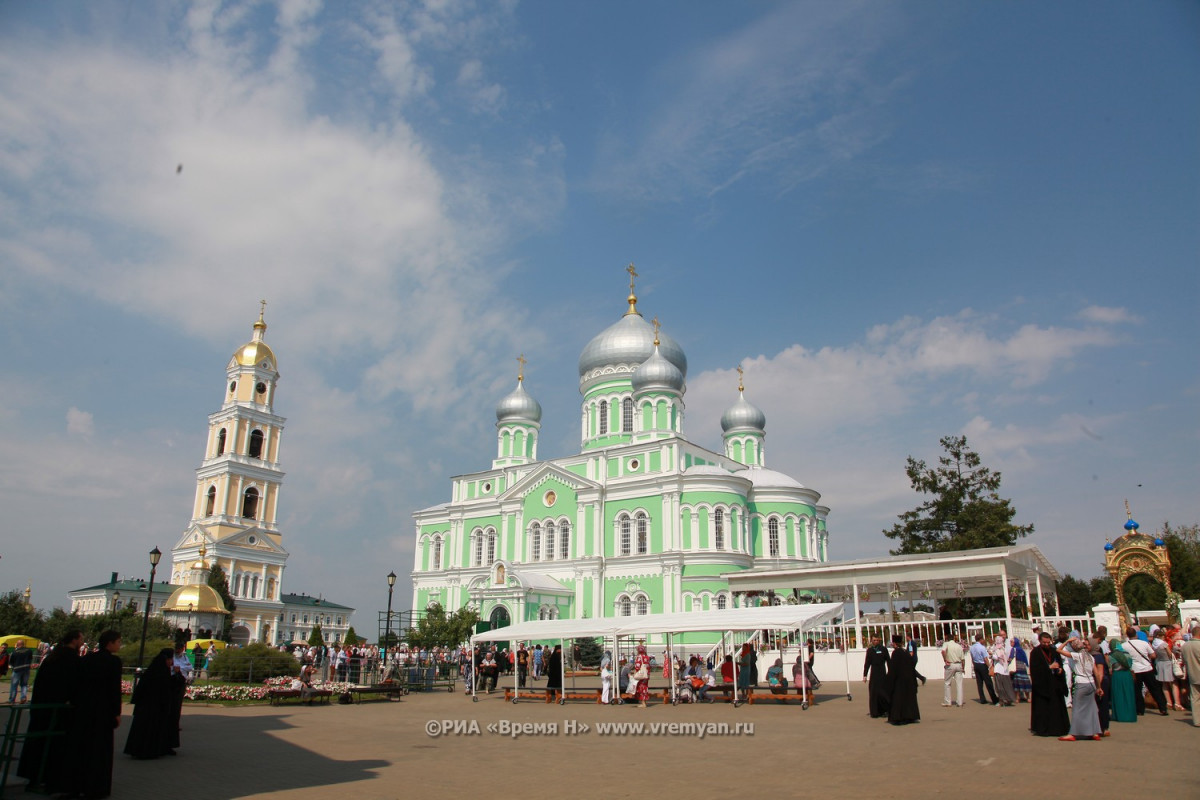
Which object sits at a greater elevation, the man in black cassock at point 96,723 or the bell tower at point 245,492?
the bell tower at point 245,492

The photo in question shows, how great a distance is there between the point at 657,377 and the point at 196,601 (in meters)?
23.1

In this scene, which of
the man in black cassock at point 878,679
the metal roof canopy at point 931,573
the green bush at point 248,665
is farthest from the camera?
the metal roof canopy at point 931,573

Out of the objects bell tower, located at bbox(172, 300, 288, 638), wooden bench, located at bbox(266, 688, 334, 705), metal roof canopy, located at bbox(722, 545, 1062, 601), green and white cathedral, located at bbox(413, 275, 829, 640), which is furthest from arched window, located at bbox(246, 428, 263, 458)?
wooden bench, located at bbox(266, 688, 334, 705)

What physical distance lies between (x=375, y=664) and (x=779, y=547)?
23631mm

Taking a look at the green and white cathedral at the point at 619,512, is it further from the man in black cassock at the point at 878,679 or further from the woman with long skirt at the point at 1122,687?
the woman with long skirt at the point at 1122,687

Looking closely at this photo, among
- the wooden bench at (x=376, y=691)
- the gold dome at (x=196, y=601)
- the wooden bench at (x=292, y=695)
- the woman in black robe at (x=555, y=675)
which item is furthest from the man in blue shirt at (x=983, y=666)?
the gold dome at (x=196, y=601)

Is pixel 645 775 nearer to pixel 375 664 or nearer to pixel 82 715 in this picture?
pixel 82 715

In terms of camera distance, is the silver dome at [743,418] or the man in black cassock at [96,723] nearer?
the man in black cassock at [96,723]

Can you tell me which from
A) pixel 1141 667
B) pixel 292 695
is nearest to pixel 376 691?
pixel 292 695

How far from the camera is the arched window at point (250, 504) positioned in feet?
181

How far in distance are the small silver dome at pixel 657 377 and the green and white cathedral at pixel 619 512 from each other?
0.06 metres

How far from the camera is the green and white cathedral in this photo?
3731 centimetres

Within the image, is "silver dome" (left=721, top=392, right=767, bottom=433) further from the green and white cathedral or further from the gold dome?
the gold dome

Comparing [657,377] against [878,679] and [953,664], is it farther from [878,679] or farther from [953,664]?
[878,679]
